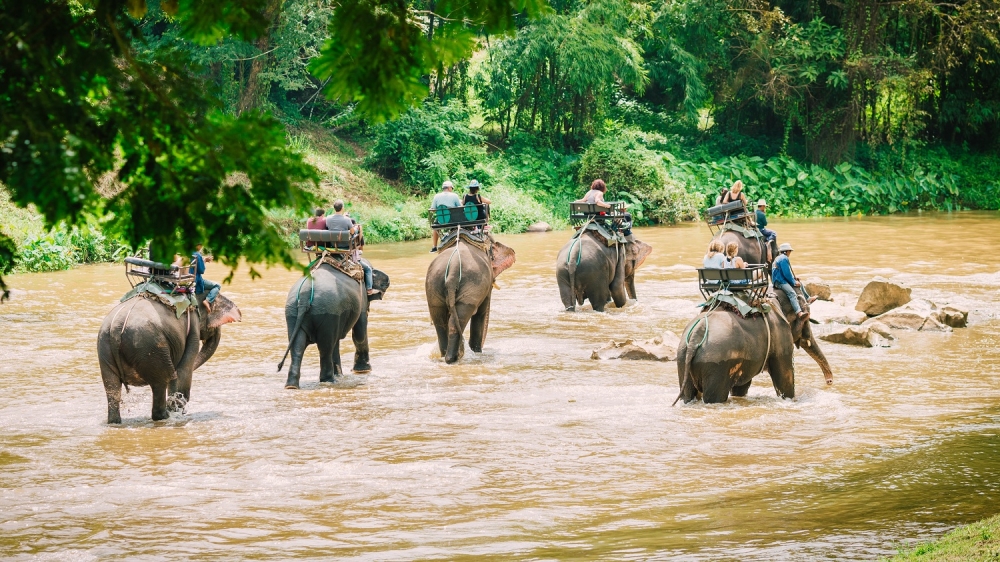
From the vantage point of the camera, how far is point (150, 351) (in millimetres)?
9086

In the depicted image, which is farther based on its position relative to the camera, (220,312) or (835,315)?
(835,315)

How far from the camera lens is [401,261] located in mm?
23531

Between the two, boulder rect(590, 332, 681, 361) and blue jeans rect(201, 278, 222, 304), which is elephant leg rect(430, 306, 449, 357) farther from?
blue jeans rect(201, 278, 222, 304)

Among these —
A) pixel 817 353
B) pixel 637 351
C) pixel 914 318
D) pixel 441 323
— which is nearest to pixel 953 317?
pixel 914 318

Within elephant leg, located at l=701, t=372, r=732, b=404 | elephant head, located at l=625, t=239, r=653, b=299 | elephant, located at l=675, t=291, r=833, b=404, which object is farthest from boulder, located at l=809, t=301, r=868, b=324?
elephant leg, located at l=701, t=372, r=732, b=404

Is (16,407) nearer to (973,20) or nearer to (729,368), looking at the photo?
(729,368)

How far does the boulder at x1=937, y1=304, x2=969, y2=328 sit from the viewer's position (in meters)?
14.3

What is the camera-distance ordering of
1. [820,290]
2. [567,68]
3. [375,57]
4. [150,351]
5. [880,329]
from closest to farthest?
[375,57]
[150,351]
[880,329]
[820,290]
[567,68]

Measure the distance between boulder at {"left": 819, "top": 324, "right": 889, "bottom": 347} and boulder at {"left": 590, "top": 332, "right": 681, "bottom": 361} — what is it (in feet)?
7.18

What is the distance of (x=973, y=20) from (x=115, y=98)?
1316 inches

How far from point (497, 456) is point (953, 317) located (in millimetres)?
8275

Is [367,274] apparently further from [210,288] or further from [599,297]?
[599,297]

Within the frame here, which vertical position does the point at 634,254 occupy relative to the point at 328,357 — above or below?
above

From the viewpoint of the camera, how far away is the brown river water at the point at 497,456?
6.72 metres
